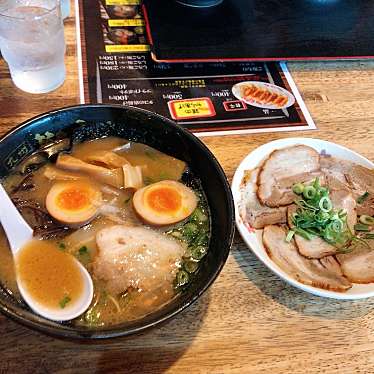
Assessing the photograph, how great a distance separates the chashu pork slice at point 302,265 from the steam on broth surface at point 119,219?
0.67 ft

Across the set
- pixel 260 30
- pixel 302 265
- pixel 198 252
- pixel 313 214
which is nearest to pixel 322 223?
pixel 313 214

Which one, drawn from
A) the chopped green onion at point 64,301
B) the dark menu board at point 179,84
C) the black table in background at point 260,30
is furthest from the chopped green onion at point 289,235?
the black table in background at point 260,30

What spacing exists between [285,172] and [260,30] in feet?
2.40

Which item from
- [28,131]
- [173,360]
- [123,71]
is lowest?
[173,360]

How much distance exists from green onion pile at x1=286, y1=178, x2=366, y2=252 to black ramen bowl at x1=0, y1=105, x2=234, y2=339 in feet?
0.85

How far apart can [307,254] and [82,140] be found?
648mm

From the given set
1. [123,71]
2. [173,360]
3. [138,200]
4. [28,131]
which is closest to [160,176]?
[138,200]

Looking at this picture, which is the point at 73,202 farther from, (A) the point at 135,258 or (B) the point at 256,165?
(B) the point at 256,165

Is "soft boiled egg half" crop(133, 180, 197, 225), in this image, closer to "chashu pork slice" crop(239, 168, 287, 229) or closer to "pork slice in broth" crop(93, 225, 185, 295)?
"pork slice in broth" crop(93, 225, 185, 295)

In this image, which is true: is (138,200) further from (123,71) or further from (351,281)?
(123,71)

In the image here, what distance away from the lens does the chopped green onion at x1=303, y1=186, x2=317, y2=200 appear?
1.31 m

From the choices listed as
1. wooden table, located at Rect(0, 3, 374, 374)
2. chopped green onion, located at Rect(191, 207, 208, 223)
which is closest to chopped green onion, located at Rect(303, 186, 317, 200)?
wooden table, located at Rect(0, 3, 374, 374)

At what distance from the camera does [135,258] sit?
103 centimetres

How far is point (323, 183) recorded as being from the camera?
1.39 m
